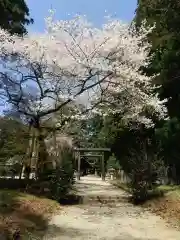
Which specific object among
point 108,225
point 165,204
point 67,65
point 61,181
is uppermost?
point 67,65

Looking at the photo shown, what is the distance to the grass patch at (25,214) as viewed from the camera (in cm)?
854

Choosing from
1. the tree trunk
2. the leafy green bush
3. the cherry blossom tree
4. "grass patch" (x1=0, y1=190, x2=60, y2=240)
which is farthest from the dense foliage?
"grass patch" (x1=0, y1=190, x2=60, y2=240)

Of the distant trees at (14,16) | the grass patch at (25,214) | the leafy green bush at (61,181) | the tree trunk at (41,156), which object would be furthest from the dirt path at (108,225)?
the distant trees at (14,16)

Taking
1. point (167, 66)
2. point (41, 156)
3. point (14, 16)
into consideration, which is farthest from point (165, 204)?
point (14, 16)

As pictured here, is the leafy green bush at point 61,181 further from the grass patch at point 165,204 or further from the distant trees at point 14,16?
the distant trees at point 14,16

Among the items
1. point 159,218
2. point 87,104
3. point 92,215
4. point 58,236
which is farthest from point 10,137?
point 58,236

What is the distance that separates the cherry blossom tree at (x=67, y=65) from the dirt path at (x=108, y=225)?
4.90 m

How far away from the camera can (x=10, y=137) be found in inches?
704

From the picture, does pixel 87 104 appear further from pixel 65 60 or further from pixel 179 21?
pixel 179 21

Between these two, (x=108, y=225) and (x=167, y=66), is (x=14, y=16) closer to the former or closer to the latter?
(x=167, y=66)

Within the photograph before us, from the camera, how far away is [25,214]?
11156mm

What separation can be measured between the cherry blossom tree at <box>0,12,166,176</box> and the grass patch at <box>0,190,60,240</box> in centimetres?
381

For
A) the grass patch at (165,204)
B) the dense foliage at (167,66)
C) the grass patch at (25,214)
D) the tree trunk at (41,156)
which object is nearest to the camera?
the grass patch at (25,214)

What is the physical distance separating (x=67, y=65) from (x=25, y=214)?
853cm
